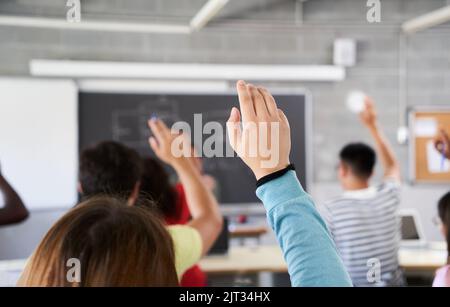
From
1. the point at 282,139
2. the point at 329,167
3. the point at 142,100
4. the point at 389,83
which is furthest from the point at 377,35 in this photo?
the point at 282,139

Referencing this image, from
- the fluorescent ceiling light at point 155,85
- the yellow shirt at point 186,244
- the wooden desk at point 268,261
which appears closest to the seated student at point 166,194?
the yellow shirt at point 186,244

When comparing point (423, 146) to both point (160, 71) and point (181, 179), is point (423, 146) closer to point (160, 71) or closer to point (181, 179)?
point (160, 71)

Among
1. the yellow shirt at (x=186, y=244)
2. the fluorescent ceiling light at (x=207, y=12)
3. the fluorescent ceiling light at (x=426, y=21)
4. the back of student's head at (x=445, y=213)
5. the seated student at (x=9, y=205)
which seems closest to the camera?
the yellow shirt at (x=186, y=244)

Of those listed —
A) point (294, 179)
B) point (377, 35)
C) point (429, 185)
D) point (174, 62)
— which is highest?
point (377, 35)

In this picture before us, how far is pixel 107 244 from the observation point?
53 centimetres

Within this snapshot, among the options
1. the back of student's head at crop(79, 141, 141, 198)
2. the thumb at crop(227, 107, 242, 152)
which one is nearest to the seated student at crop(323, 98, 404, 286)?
the back of student's head at crop(79, 141, 141, 198)

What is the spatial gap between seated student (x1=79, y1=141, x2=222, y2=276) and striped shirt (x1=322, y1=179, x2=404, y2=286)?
25.0 inches

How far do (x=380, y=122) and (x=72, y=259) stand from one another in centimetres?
353

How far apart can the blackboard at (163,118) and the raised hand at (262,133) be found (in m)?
2.64

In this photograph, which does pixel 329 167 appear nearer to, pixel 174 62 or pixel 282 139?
pixel 174 62

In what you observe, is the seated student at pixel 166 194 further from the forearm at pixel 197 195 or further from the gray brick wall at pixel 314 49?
the gray brick wall at pixel 314 49

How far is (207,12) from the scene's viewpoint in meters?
2.40

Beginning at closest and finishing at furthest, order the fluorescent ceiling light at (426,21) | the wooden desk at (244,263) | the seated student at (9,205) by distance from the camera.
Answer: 1. the seated student at (9,205)
2. the wooden desk at (244,263)
3. the fluorescent ceiling light at (426,21)

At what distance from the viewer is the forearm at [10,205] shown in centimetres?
117
